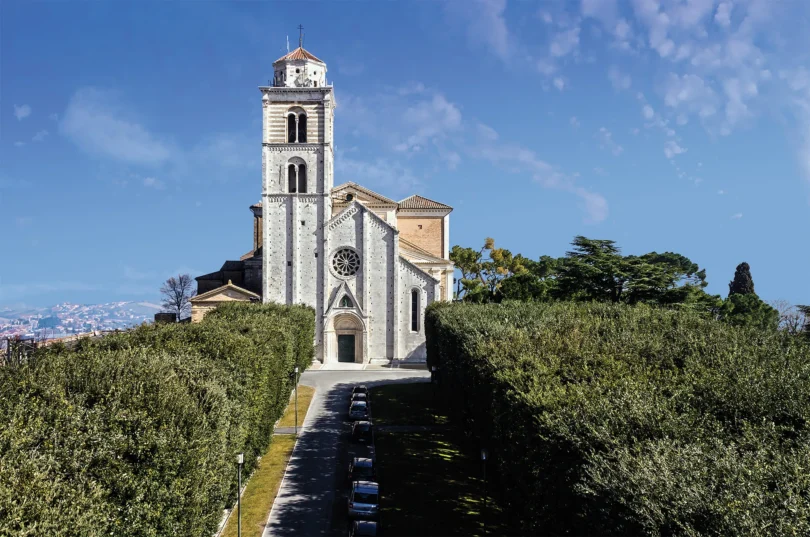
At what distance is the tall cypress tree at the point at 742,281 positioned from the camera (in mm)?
67188

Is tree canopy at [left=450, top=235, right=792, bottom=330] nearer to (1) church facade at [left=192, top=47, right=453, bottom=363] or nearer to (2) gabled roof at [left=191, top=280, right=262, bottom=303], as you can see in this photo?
(1) church facade at [left=192, top=47, right=453, bottom=363]

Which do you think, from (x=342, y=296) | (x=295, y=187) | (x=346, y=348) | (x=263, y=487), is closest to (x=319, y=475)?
(x=263, y=487)

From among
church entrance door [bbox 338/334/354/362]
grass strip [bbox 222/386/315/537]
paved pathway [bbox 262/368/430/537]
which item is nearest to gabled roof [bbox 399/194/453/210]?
church entrance door [bbox 338/334/354/362]

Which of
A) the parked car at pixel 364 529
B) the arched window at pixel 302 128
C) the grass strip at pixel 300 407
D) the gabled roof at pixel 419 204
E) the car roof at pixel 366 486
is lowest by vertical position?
the parked car at pixel 364 529

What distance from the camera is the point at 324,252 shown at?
4925 centimetres

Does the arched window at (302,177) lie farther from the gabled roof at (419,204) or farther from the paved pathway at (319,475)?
the paved pathway at (319,475)

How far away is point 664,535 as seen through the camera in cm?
802

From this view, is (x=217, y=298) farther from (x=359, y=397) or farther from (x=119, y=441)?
(x=119, y=441)

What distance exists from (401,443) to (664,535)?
2022 cm

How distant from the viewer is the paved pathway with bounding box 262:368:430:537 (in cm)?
1848

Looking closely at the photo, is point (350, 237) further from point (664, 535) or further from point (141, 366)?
point (664, 535)

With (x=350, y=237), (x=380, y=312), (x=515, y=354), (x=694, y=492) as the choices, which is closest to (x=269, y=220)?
(x=350, y=237)

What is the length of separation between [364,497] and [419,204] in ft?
144

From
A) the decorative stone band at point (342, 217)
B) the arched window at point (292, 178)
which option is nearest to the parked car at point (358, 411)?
the decorative stone band at point (342, 217)
